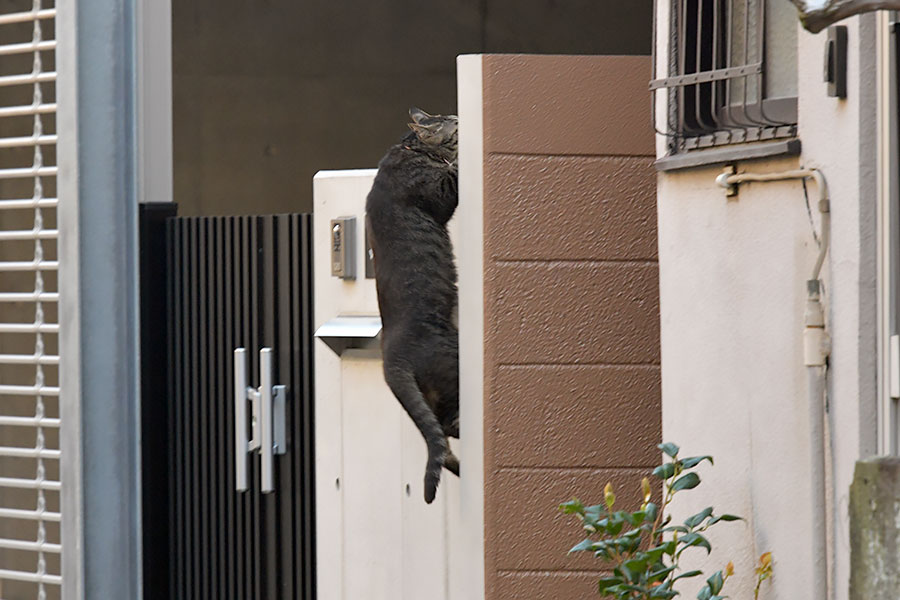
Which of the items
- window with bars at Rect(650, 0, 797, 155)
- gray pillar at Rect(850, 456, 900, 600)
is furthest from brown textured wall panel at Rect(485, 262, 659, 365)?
gray pillar at Rect(850, 456, 900, 600)

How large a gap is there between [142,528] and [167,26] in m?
1.94

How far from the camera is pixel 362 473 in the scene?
4.21 m

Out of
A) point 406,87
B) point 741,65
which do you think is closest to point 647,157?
point 741,65

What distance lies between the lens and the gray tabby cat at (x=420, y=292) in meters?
3.75

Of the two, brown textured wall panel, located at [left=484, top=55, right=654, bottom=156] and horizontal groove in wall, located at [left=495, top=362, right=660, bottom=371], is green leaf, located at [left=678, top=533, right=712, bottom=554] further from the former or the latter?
brown textured wall panel, located at [left=484, top=55, right=654, bottom=156]

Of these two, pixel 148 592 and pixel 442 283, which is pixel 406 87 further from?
pixel 442 283

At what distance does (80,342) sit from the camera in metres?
5.09

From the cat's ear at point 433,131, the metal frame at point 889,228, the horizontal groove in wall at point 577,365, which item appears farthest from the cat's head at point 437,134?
the metal frame at point 889,228

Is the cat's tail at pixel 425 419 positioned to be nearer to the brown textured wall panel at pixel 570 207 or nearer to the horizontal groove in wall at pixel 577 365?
the horizontal groove in wall at pixel 577 365

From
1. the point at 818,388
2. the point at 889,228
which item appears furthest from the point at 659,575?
the point at 889,228

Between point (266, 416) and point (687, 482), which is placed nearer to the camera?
point (687, 482)

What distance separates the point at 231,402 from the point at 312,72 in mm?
4417

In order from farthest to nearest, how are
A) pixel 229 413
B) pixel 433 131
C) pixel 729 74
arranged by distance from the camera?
1. pixel 229 413
2. pixel 433 131
3. pixel 729 74

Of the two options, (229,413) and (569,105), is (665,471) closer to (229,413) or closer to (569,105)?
(569,105)
